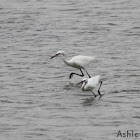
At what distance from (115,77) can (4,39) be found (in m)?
5.38

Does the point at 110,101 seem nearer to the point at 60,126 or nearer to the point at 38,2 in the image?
the point at 60,126

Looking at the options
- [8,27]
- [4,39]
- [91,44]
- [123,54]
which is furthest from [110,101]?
[8,27]

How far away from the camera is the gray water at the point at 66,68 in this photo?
1053 cm

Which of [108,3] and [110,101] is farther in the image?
[108,3]

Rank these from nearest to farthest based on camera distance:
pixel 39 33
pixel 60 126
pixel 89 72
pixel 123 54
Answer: pixel 60 126, pixel 89 72, pixel 123 54, pixel 39 33

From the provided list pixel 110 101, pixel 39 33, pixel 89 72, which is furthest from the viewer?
pixel 39 33

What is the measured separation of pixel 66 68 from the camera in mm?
15242

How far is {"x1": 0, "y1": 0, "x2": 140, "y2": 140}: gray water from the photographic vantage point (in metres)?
10.5

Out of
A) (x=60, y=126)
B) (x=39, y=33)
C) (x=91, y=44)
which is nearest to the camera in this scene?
(x=60, y=126)

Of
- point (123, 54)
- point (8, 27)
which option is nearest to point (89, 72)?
point (123, 54)

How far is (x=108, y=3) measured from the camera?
22188 millimetres

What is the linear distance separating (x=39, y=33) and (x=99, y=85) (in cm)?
588

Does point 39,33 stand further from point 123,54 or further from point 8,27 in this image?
point 123,54

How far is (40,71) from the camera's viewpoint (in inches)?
578
